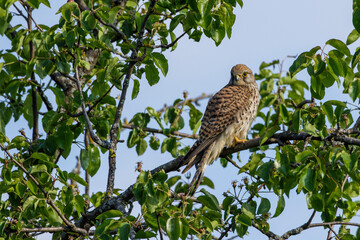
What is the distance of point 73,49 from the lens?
500cm

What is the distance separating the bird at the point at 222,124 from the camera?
17.1 ft

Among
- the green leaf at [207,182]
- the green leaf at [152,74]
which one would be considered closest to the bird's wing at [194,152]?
the green leaf at [207,182]

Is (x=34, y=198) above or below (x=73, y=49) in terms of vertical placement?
below

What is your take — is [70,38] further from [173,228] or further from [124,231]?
[173,228]

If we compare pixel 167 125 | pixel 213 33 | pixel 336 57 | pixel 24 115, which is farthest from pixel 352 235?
pixel 24 115

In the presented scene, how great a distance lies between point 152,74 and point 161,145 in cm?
138

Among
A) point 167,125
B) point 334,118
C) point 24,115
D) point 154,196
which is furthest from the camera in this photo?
point 167,125

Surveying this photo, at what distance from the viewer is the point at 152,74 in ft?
15.8

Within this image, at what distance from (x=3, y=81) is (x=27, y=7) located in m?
0.71

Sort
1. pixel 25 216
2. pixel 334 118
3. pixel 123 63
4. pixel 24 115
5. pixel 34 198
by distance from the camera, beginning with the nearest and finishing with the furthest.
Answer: pixel 334 118 → pixel 34 198 → pixel 25 216 → pixel 123 63 → pixel 24 115

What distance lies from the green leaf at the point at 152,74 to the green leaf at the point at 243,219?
1387mm

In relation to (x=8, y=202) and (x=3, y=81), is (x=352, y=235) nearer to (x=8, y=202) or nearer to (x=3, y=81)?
(x=8, y=202)

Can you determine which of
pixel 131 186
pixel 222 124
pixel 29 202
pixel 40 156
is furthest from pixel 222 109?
pixel 29 202

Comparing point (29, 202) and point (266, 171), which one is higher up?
point (266, 171)
